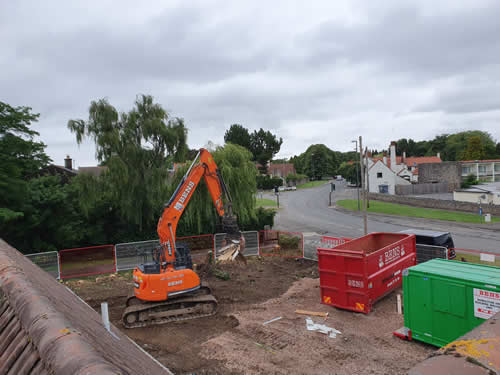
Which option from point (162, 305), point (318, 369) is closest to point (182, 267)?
point (162, 305)

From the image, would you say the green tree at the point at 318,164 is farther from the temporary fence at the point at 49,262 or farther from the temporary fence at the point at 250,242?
the temporary fence at the point at 49,262

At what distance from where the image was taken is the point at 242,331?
10.4 meters

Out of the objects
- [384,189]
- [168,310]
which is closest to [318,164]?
[384,189]

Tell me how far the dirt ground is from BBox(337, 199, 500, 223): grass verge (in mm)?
23818

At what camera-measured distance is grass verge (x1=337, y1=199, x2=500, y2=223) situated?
105ft

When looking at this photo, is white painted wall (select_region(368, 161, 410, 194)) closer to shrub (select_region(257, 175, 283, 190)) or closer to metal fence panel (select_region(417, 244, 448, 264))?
shrub (select_region(257, 175, 283, 190))

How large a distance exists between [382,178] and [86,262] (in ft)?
152

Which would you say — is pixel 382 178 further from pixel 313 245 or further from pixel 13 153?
pixel 13 153

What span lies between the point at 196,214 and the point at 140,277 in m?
10.7

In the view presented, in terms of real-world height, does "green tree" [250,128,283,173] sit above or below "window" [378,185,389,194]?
above

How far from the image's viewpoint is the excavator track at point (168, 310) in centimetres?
1139

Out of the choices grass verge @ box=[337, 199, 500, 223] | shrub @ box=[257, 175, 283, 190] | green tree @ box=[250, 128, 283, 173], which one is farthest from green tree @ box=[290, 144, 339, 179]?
grass verge @ box=[337, 199, 500, 223]

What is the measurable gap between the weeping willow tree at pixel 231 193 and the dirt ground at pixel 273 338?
23.8 feet

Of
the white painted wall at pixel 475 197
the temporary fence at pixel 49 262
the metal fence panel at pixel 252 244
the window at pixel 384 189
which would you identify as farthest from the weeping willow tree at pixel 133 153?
the window at pixel 384 189
